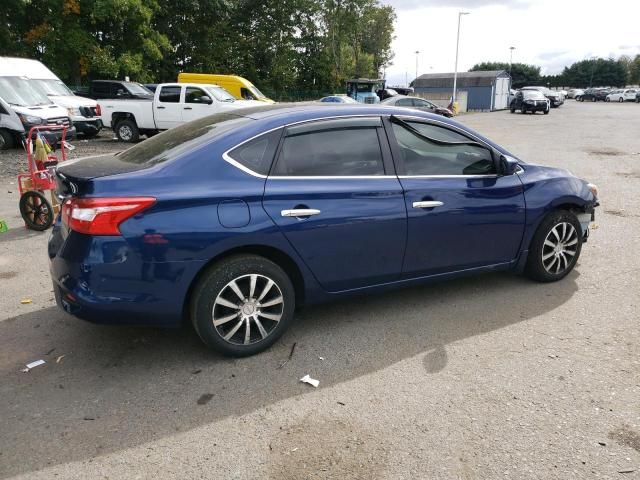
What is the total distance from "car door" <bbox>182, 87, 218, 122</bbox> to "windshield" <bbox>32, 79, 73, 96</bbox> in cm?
383

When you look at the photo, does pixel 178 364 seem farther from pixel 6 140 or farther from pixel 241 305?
pixel 6 140

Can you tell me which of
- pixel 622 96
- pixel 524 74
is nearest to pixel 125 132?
pixel 622 96

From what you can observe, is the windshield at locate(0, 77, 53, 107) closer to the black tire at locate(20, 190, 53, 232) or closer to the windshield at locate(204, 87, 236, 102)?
the windshield at locate(204, 87, 236, 102)

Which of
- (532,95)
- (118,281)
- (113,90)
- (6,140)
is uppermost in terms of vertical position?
(532,95)

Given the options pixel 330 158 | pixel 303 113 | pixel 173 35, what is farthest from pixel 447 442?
pixel 173 35

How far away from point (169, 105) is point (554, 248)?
570 inches

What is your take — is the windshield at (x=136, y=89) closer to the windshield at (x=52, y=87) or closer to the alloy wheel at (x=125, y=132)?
the windshield at (x=52, y=87)

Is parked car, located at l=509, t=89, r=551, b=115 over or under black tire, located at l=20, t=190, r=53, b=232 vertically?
over

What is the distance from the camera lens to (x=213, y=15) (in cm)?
3700

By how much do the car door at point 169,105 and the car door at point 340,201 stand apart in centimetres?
1406

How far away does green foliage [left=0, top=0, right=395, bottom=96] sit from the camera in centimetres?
2514

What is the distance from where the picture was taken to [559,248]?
4.97 m

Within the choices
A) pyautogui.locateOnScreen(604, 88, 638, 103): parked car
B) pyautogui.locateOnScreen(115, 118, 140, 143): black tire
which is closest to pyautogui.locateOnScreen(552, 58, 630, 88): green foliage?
pyautogui.locateOnScreen(604, 88, 638, 103): parked car

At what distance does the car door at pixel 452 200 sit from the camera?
4.11m
